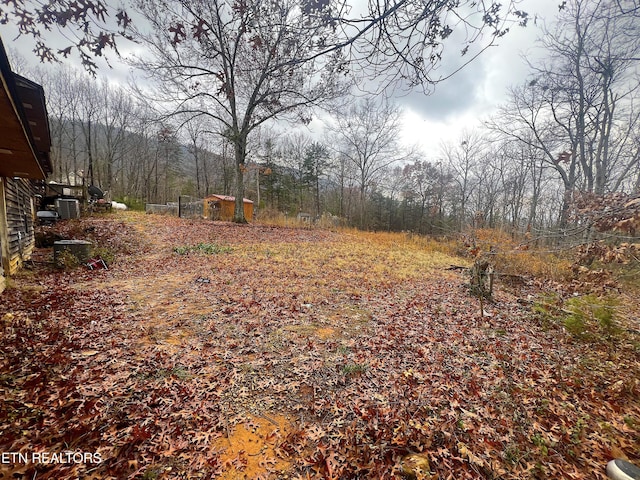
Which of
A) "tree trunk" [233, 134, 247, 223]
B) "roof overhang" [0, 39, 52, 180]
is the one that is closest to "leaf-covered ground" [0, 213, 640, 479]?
"roof overhang" [0, 39, 52, 180]

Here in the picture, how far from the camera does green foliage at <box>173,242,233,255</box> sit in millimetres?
9109

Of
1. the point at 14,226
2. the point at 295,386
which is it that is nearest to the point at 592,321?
the point at 295,386

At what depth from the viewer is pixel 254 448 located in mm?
2189

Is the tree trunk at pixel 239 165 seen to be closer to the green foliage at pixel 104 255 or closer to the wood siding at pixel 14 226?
the green foliage at pixel 104 255

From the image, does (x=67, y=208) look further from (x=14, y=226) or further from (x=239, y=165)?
(x=239, y=165)

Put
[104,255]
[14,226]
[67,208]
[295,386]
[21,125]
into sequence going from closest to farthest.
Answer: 1. [21,125]
2. [295,386]
3. [14,226]
4. [104,255]
5. [67,208]

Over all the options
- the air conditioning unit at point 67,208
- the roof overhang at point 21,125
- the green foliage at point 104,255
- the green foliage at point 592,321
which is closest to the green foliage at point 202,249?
the green foliage at point 104,255

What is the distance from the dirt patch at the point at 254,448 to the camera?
2006 millimetres

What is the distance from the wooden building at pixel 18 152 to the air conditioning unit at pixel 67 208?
18.2 feet

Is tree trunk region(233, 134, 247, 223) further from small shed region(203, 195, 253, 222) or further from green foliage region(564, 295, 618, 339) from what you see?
green foliage region(564, 295, 618, 339)

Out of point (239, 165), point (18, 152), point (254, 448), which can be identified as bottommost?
point (254, 448)

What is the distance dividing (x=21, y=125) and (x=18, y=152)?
1.87m

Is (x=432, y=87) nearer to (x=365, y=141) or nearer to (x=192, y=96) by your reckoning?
(x=192, y=96)

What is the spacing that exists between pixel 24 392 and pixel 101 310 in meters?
2.26
